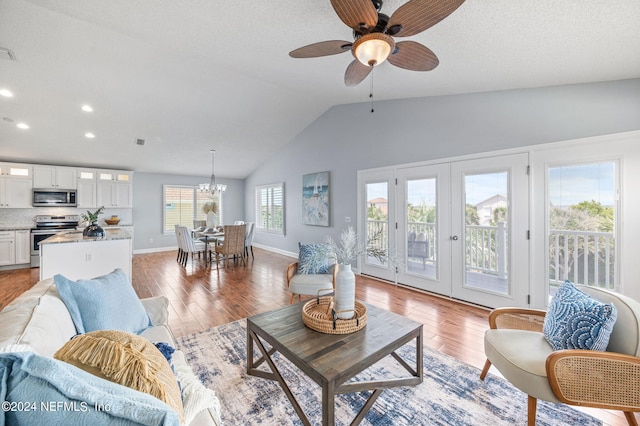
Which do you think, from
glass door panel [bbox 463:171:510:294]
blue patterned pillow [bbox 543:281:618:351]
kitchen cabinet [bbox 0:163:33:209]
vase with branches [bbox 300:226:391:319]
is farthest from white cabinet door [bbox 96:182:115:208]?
blue patterned pillow [bbox 543:281:618:351]

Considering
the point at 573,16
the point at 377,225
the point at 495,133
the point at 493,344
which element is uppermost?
the point at 573,16

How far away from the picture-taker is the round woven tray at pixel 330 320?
168cm

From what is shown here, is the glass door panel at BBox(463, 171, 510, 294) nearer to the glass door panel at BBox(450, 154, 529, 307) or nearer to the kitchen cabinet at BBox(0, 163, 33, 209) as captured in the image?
the glass door panel at BBox(450, 154, 529, 307)

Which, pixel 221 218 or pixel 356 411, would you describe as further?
pixel 221 218

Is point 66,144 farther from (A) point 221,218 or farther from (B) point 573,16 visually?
(B) point 573,16

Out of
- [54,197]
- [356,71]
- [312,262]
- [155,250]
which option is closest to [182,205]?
[155,250]

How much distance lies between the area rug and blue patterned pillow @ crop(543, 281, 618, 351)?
50 cm

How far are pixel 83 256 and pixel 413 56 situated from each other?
448cm

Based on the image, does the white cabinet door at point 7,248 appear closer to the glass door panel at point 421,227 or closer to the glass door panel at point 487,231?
the glass door panel at point 421,227

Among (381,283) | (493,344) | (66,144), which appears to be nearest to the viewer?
(493,344)

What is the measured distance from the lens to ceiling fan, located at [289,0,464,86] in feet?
4.58

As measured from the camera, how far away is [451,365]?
208 centimetres

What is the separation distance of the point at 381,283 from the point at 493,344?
2.76 m

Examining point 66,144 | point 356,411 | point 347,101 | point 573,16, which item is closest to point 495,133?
point 573,16
